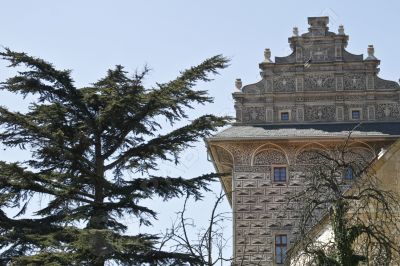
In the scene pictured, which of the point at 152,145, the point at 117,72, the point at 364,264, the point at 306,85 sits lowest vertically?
the point at 364,264

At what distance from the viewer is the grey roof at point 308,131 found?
24453 mm

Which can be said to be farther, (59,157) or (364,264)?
(59,157)

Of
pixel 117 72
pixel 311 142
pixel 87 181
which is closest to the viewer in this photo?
pixel 87 181

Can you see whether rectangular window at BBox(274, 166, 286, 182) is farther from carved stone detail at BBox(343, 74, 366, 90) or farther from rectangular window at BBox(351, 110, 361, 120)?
carved stone detail at BBox(343, 74, 366, 90)

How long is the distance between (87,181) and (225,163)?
46.9 feet

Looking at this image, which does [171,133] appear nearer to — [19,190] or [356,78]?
[19,190]

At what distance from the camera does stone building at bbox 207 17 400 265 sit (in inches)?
957

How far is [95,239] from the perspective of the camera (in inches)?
377

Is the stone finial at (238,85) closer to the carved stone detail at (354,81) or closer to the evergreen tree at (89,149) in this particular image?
the carved stone detail at (354,81)

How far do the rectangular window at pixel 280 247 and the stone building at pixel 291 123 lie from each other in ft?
0.09

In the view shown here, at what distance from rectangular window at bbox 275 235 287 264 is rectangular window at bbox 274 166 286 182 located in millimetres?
1701

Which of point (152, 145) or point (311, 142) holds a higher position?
point (311, 142)

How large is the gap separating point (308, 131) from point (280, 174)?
1.51 meters

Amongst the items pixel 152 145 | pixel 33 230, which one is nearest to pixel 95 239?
pixel 33 230
